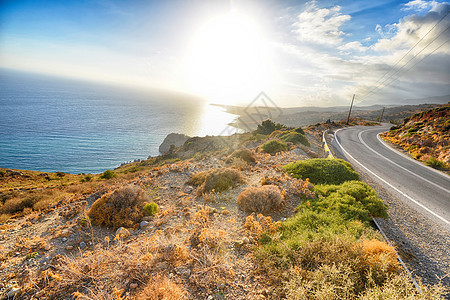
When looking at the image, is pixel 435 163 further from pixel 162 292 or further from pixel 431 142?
pixel 162 292

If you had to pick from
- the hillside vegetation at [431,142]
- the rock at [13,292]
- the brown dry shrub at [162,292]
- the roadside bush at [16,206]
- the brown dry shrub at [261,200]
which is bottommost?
the roadside bush at [16,206]

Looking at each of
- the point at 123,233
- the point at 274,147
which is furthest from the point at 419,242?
the point at 274,147

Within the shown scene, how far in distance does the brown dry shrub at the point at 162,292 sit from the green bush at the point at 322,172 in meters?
7.68

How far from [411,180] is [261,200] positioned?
37.0ft

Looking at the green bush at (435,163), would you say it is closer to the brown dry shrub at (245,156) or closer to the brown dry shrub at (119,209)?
the brown dry shrub at (245,156)

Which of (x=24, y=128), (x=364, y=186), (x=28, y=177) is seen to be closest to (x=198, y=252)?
(x=364, y=186)

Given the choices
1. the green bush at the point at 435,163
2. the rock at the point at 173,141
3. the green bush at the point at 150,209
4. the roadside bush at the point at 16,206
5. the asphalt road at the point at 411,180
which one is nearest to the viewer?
the green bush at the point at 150,209

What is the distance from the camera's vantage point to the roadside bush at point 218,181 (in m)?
8.66

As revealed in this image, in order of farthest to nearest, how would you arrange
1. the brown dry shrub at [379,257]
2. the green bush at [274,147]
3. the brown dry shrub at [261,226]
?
1. the green bush at [274,147]
2. the brown dry shrub at [261,226]
3. the brown dry shrub at [379,257]

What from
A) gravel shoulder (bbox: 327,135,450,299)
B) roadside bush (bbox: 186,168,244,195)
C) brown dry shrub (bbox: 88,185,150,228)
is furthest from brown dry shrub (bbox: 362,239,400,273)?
brown dry shrub (bbox: 88,185,150,228)

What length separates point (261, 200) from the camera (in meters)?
6.68

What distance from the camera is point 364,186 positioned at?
800cm

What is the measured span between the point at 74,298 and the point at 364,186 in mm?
10562

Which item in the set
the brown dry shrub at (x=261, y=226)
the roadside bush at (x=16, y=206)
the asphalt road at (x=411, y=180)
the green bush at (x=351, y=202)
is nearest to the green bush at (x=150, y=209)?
the brown dry shrub at (x=261, y=226)
